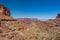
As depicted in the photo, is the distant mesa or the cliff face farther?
the cliff face

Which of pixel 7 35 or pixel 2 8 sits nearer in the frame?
pixel 7 35

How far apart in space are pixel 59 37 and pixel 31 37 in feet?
8.89

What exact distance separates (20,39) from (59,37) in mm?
3736

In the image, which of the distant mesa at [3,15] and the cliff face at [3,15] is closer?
the distant mesa at [3,15]

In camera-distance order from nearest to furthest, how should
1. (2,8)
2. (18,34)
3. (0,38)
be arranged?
(0,38) → (18,34) → (2,8)

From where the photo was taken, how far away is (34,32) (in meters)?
13.7

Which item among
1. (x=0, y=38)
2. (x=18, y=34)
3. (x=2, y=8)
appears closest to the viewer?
(x=0, y=38)

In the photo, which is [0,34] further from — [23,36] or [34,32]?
[34,32]

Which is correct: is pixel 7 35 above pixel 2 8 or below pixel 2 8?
below

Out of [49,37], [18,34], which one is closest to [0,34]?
[18,34]

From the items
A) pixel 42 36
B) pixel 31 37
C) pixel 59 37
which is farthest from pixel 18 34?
pixel 59 37

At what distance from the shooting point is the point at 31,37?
12.8 meters

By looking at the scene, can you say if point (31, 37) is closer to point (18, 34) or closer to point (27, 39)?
point (27, 39)

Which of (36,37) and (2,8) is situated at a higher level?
(2,8)
